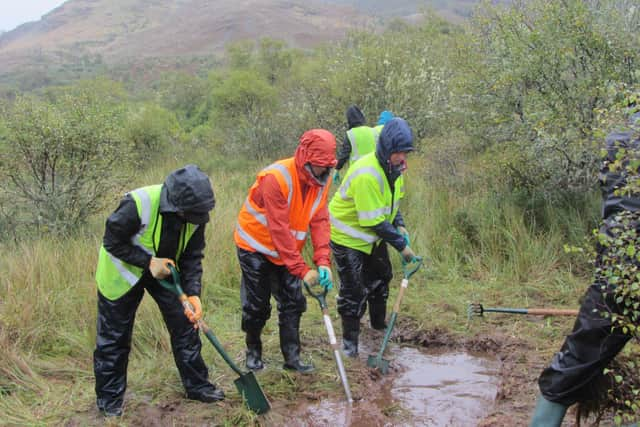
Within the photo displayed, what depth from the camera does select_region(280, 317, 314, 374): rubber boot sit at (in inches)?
166

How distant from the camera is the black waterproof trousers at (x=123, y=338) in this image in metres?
3.53

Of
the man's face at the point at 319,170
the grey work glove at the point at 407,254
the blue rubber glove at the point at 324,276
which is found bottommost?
the grey work glove at the point at 407,254

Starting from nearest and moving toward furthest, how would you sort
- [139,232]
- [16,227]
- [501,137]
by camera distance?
[139,232] < [501,137] < [16,227]

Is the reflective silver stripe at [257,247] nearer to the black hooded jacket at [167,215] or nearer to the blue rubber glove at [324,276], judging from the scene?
the blue rubber glove at [324,276]

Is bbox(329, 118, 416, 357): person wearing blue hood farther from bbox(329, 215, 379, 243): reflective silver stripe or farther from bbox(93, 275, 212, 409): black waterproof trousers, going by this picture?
bbox(93, 275, 212, 409): black waterproof trousers

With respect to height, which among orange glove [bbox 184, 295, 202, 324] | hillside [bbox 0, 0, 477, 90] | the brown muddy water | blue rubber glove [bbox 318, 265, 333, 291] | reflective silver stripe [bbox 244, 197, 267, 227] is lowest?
Result: the brown muddy water

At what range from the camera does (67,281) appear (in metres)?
5.54

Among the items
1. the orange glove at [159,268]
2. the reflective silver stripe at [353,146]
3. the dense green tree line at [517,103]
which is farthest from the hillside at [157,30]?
the orange glove at [159,268]

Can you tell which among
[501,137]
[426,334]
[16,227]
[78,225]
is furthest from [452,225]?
[16,227]

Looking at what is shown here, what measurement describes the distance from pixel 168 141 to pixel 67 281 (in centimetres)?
1002

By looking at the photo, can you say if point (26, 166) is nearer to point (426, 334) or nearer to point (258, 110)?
point (426, 334)

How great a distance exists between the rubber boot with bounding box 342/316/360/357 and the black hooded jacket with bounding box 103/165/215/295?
5.50 feet

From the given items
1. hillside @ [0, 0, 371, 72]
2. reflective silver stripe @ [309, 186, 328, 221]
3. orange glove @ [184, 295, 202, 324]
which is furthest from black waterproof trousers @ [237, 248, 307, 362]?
hillside @ [0, 0, 371, 72]

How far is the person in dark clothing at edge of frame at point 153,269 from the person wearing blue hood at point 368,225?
123 cm
